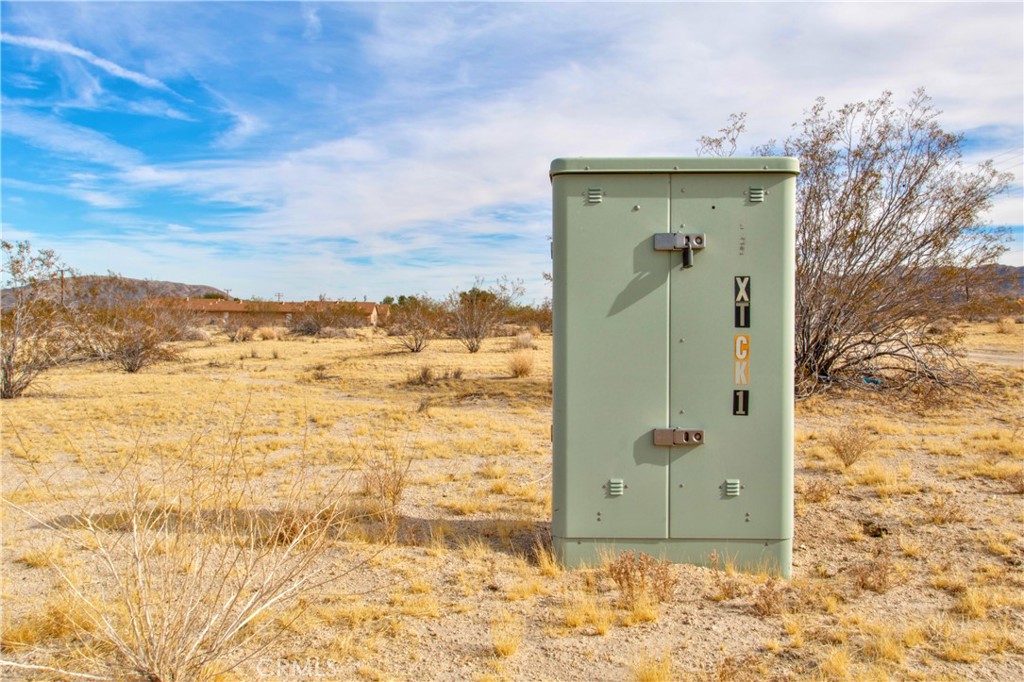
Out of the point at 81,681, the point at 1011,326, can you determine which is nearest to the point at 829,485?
the point at 81,681

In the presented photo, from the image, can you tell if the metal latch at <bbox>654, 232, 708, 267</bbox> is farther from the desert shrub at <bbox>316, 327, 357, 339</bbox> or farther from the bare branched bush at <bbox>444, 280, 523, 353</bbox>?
the desert shrub at <bbox>316, 327, 357, 339</bbox>

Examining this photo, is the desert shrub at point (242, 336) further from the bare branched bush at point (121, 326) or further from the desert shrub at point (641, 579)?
the desert shrub at point (641, 579)

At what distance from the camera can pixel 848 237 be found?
13961 millimetres

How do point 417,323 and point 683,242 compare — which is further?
point 417,323

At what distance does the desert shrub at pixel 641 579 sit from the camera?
4379 millimetres

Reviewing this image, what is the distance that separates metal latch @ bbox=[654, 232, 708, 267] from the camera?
15.8 feet

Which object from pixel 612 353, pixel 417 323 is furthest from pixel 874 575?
pixel 417 323

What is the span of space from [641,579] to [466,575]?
3.93ft

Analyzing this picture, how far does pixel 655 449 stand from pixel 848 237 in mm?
10807

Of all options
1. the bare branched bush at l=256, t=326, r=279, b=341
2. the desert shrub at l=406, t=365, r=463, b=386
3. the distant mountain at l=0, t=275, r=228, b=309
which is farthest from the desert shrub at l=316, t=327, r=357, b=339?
the desert shrub at l=406, t=365, r=463, b=386

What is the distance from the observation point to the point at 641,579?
4.46 metres

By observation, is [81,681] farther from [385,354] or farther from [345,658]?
[385,354]

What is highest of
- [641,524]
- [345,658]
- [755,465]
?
[755,465]

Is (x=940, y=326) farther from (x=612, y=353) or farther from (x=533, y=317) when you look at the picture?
(x=533, y=317)
